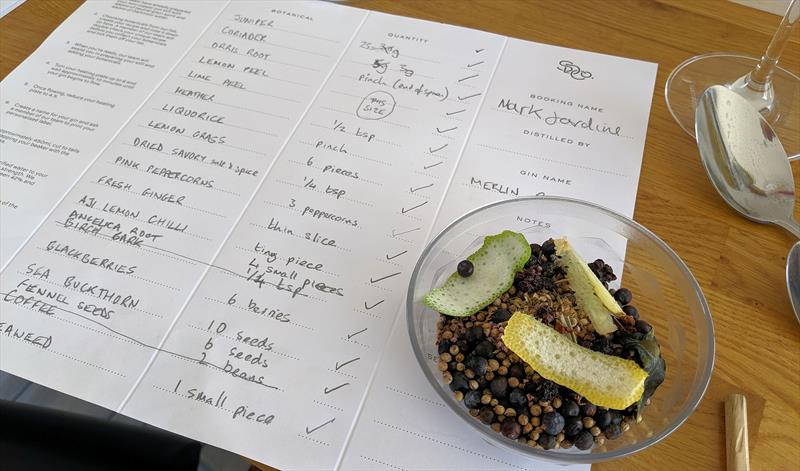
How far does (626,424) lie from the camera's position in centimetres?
43

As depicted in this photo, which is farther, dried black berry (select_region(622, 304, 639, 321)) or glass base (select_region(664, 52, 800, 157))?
glass base (select_region(664, 52, 800, 157))

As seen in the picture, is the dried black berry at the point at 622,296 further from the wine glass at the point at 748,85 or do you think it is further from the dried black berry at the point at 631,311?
the wine glass at the point at 748,85

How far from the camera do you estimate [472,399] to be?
0.43 metres

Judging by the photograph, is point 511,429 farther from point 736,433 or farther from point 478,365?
point 736,433

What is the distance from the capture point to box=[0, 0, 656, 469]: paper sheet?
483 millimetres

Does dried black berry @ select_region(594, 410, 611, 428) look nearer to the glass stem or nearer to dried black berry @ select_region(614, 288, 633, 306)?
dried black berry @ select_region(614, 288, 633, 306)

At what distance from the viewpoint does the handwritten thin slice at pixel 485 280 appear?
0.47m

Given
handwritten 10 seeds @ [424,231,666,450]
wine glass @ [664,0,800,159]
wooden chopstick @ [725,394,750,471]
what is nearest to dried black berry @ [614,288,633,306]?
handwritten 10 seeds @ [424,231,666,450]

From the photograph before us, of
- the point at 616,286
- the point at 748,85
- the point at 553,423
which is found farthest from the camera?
the point at 748,85

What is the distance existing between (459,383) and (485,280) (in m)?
0.08

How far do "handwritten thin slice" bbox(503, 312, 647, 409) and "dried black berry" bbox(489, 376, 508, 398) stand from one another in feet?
0.08

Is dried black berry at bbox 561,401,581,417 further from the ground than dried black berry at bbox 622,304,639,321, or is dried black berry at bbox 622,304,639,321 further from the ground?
dried black berry at bbox 622,304,639,321

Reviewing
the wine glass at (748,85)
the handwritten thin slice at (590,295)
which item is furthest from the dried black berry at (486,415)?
the wine glass at (748,85)

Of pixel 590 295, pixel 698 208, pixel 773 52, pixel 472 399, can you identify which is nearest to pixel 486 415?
pixel 472 399
